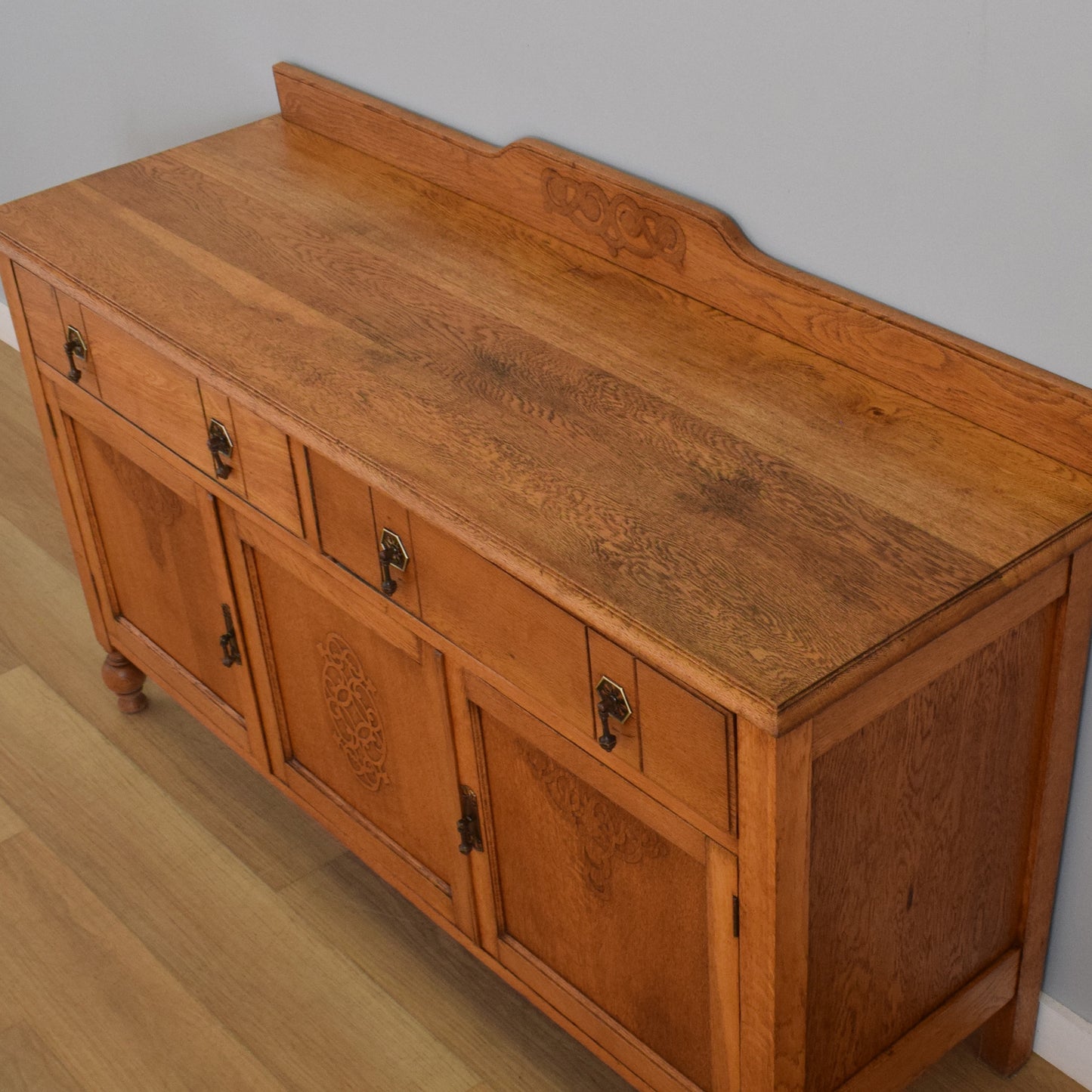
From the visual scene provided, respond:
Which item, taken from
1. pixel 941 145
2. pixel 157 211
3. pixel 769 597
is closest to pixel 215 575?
pixel 157 211

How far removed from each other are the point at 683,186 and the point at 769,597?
2.31 feet

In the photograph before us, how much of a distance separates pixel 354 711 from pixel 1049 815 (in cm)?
92

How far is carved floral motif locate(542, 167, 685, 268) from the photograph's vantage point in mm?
1987

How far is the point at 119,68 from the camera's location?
3.03m

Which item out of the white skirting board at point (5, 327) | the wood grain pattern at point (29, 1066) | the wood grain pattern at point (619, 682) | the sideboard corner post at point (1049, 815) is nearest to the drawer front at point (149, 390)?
the wood grain pattern at point (619, 682)

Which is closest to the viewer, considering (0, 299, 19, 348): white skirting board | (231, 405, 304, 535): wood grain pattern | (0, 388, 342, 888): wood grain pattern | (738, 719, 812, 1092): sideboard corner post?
(738, 719, 812, 1092): sideboard corner post

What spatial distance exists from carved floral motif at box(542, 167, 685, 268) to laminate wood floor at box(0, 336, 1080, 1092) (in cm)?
109

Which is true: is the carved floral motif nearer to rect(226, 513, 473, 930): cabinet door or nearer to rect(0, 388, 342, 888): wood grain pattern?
rect(226, 513, 473, 930): cabinet door

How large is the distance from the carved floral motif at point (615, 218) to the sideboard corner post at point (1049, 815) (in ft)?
2.16

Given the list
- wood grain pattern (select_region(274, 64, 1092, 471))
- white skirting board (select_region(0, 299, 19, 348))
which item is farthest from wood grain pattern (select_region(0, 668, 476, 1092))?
white skirting board (select_region(0, 299, 19, 348))

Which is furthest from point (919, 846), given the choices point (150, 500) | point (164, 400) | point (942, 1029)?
point (150, 500)

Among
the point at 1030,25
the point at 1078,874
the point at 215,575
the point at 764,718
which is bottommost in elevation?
the point at 1078,874

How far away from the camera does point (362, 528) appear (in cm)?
188

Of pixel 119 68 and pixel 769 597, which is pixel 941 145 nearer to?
pixel 769 597
